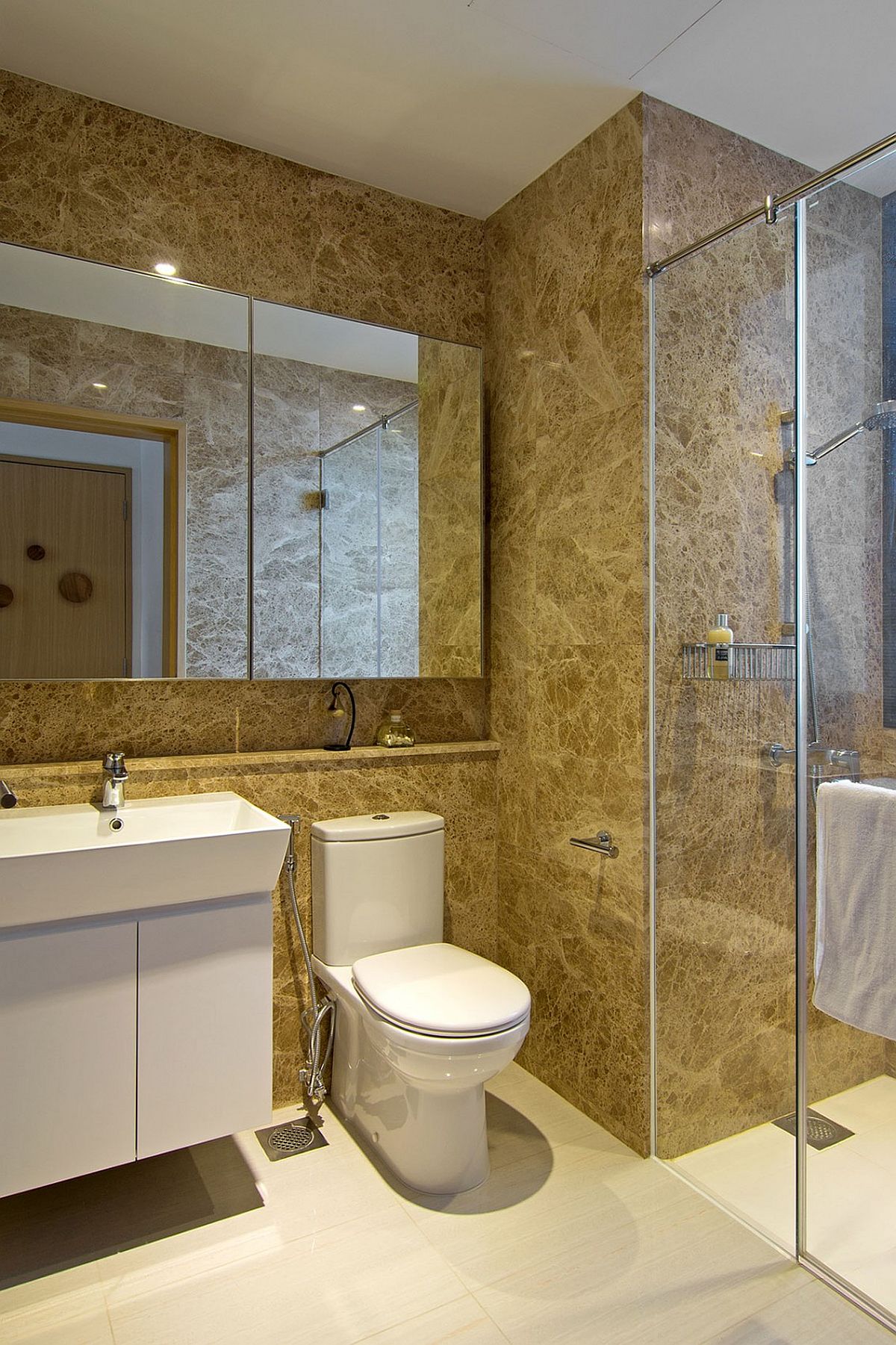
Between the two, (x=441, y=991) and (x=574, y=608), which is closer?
(x=441, y=991)

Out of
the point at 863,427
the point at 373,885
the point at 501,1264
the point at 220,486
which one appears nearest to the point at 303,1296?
the point at 501,1264

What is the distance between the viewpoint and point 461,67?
2016mm

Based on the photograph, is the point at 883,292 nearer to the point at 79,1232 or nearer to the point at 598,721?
the point at 598,721

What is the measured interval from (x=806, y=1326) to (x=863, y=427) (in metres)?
1.69

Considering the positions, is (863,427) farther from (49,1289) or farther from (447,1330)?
(49,1289)

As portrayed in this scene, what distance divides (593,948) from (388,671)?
38.3 inches

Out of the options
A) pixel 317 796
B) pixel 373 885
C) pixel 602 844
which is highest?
pixel 317 796

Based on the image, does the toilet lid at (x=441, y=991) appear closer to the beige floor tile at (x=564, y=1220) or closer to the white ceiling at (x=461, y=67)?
the beige floor tile at (x=564, y=1220)

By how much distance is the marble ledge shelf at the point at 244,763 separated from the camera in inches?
79.1

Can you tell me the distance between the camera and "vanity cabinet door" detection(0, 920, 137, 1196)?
164cm

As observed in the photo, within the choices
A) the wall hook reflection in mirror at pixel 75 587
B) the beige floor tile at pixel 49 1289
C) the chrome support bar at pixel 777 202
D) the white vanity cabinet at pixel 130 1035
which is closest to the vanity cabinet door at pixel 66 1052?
the white vanity cabinet at pixel 130 1035

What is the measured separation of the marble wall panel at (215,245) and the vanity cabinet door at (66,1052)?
592mm

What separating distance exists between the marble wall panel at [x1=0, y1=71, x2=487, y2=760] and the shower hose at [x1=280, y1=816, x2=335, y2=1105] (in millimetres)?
353

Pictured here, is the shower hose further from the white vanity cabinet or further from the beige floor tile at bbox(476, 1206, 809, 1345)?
the beige floor tile at bbox(476, 1206, 809, 1345)
